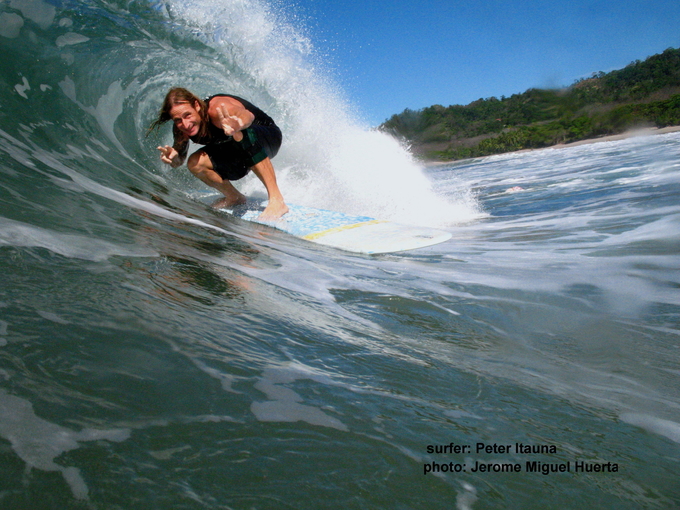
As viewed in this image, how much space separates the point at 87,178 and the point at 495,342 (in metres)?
2.52

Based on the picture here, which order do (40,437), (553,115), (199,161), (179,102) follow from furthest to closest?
(553,115) < (199,161) < (179,102) < (40,437)

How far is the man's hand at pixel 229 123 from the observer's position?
3826mm

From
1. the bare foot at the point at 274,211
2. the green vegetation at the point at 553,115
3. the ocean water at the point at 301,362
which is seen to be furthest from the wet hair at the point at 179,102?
the green vegetation at the point at 553,115

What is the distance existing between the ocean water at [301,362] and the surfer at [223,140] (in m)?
0.58

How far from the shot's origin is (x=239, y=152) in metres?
4.07

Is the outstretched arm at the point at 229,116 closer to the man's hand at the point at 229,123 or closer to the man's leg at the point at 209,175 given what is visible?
the man's hand at the point at 229,123

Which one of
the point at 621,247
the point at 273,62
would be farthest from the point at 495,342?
the point at 273,62

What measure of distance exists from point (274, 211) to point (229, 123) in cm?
Result: 80

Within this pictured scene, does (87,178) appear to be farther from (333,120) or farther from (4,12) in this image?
(333,120)

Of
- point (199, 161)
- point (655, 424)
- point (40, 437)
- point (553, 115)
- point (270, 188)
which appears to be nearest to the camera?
point (40, 437)

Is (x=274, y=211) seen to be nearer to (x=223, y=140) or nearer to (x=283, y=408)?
(x=223, y=140)

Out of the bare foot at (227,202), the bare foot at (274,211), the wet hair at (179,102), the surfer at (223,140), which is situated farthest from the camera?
the bare foot at (227,202)

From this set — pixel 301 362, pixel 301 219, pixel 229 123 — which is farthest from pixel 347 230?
pixel 301 362

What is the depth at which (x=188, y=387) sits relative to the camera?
92 cm
